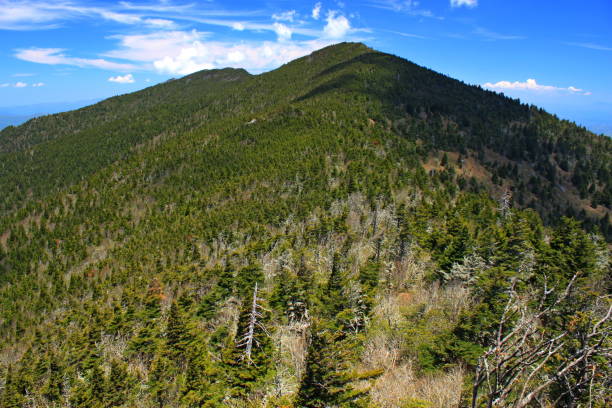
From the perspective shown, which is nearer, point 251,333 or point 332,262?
point 251,333

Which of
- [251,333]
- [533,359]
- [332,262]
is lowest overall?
[332,262]

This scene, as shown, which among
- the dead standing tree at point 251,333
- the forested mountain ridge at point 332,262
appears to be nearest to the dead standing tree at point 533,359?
the forested mountain ridge at point 332,262

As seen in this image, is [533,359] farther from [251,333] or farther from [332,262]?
[332,262]

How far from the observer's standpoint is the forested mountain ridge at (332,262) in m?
10.6

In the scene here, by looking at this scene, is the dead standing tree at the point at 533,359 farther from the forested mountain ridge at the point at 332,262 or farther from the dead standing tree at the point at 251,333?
the dead standing tree at the point at 251,333

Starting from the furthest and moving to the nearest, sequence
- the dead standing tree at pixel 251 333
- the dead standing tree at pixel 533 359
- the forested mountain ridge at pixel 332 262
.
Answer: the dead standing tree at pixel 251 333 → the forested mountain ridge at pixel 332 262 → the dead standing tree at pixel 533 359

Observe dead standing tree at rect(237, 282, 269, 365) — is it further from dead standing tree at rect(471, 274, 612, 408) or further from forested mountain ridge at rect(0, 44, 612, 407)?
dead standing tree at rect(471, 274, 612, 408)

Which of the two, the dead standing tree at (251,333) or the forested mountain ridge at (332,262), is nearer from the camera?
the forested mountain ridge at (332,262)

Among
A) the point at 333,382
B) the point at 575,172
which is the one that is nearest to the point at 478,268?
the point at 333,382

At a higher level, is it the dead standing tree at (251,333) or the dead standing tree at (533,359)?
the dead standing tree at (533,359)

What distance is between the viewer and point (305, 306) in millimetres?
25766

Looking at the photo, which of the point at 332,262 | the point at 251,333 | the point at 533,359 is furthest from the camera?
the point at 332,262

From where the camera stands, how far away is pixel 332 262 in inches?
1391

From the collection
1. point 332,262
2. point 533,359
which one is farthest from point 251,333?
point 332,262
